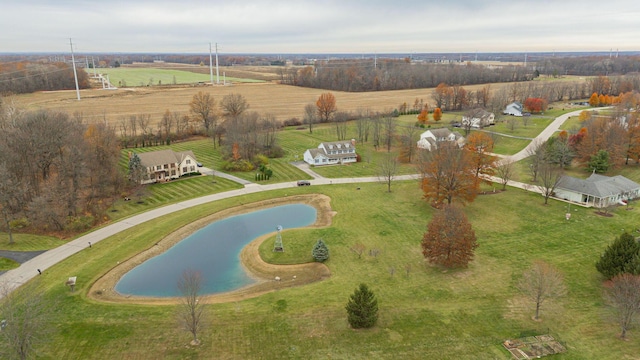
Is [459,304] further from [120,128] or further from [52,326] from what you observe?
[120,128]

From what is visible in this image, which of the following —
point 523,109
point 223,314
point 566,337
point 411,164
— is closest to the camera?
point 566,337

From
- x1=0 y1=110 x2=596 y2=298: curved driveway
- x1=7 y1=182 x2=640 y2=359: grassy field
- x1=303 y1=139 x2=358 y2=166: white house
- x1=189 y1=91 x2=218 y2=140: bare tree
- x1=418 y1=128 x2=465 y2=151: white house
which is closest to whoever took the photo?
x1=7 y1=182 x2=640 y2=359: grassy field

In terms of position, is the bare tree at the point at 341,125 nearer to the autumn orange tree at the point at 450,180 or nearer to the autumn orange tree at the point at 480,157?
the autumn orange tree at the point at 480,157

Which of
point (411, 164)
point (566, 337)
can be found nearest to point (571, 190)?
point (411, 164)

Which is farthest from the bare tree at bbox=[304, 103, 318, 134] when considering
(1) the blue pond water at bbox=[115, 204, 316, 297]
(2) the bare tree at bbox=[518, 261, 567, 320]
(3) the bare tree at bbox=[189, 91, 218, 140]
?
(2) the bare tree at bbox=[518, 261, 567, 320]

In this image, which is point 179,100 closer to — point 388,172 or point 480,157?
point 388,172

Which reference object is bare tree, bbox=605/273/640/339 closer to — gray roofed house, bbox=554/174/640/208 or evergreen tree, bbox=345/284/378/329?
evergreen tree, bbox=345/284/378/329
